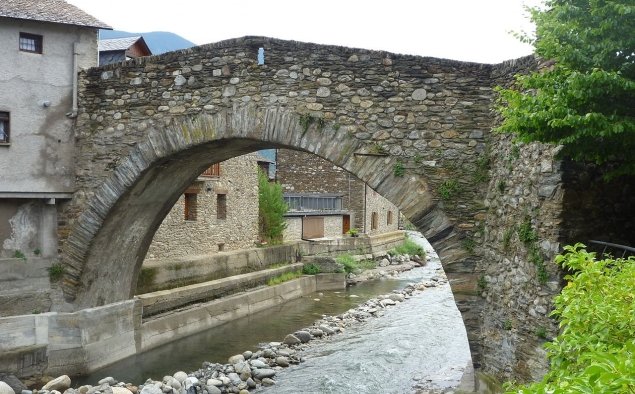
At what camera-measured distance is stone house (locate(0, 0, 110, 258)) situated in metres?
8.52

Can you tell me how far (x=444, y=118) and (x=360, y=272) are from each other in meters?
15.2

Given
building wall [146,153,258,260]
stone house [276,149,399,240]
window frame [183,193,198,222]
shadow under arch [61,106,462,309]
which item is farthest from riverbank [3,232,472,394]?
stone house [276,149,399,240]

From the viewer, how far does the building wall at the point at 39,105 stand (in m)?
8.51

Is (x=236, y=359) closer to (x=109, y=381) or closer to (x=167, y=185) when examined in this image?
(x=109, y=381)

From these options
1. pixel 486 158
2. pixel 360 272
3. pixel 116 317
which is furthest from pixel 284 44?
pixel 360 272

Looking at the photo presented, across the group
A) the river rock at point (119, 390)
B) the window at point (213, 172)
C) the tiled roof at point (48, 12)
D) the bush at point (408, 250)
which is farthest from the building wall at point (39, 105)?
the bush at point (408, 250)

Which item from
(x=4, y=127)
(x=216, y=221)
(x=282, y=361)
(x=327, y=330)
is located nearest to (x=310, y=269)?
(x=216, y=221)

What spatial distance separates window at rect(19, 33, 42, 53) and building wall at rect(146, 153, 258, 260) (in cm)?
507

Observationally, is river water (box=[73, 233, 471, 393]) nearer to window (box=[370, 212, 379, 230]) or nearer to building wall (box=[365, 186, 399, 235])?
building wall (box=[365, 186, 399, 235])

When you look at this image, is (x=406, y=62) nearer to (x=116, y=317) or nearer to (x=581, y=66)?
(x=581, y=66)

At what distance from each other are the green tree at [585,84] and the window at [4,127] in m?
7.32

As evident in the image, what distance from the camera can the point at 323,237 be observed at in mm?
23125

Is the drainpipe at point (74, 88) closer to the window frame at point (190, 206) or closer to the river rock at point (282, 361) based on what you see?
the river rock at point (282, 361)

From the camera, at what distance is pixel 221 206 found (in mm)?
15883
